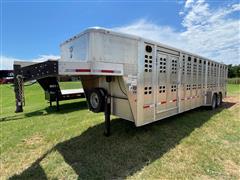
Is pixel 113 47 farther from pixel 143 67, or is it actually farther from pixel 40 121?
pixel 40 121

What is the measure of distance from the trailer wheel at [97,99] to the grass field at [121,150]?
79 cm

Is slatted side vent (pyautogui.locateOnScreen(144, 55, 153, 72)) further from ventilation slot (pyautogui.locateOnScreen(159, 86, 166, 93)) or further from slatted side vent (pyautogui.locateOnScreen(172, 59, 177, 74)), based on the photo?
slatted side vent (pyautogui.locateOnScreen(172, 59, 177, 74))

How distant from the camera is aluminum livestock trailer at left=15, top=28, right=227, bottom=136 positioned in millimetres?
3598

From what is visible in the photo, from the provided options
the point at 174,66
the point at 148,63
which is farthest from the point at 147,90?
the point at 174,66

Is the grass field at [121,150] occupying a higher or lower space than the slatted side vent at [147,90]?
lower

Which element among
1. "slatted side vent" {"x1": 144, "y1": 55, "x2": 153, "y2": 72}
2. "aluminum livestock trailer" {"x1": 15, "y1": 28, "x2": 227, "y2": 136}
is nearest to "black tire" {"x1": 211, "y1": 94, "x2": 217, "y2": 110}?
"aluminum livestock trailer" {"x1": 15, "y1": 28, "x2": 227, "y2": 136}

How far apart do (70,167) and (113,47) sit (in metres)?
2.54

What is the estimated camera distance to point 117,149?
4.04m

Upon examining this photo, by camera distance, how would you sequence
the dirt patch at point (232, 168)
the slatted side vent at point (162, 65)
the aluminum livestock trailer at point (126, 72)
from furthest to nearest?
1. the slatted side vent at point (162, 65)
2. the aluminum livestock trailer at point (126, 72)
3. the dirt patch at point (232, 168)

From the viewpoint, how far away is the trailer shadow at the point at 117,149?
10.7 ft

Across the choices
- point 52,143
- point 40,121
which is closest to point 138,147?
point 52,143

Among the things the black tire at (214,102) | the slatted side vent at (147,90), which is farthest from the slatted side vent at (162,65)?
the black tire at (214,102)

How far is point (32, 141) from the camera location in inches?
187

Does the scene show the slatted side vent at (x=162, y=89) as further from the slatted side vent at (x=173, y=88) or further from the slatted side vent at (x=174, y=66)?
the slatted side vent at (x=174, y=66)
